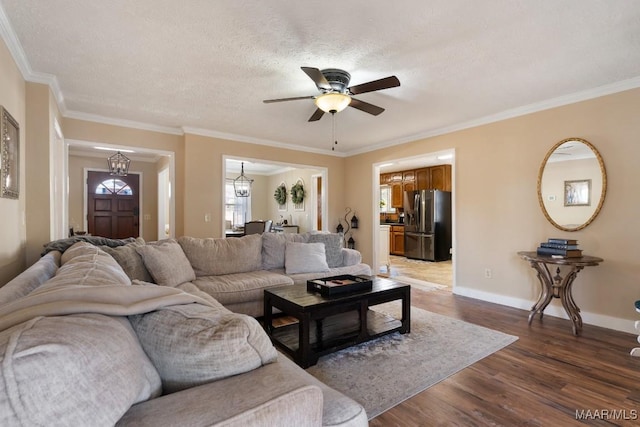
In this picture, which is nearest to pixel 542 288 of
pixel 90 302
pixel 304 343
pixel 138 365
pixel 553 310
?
pixel 553 310

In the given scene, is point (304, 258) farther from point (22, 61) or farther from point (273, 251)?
point (22, 61)

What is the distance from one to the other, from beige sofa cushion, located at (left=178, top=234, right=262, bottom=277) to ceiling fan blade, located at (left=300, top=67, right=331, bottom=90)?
2061 mm

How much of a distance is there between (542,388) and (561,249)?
1702mm

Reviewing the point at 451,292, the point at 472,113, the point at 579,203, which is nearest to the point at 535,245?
the point at 579,203

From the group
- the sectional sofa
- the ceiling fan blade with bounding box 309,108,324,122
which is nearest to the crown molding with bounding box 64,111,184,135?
the ceiling fan blade with bounding box 309,108,324,122

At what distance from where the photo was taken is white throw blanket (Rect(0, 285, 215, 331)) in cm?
74

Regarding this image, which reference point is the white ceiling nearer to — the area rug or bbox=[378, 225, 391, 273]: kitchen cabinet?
the area rug

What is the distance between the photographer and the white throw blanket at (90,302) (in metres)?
0.74

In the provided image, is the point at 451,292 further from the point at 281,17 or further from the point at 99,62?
the point at 99,62

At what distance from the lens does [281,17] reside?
2049mm

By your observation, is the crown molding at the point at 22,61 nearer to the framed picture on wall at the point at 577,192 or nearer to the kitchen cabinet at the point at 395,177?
the framed picture on wall at the point at 577,192

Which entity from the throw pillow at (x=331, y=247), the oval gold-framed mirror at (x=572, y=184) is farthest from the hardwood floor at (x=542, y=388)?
the throw pillow at (x=331, y=247)

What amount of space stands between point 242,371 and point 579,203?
3.98m

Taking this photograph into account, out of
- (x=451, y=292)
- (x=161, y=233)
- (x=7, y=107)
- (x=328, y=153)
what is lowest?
(x=451, y=292)
